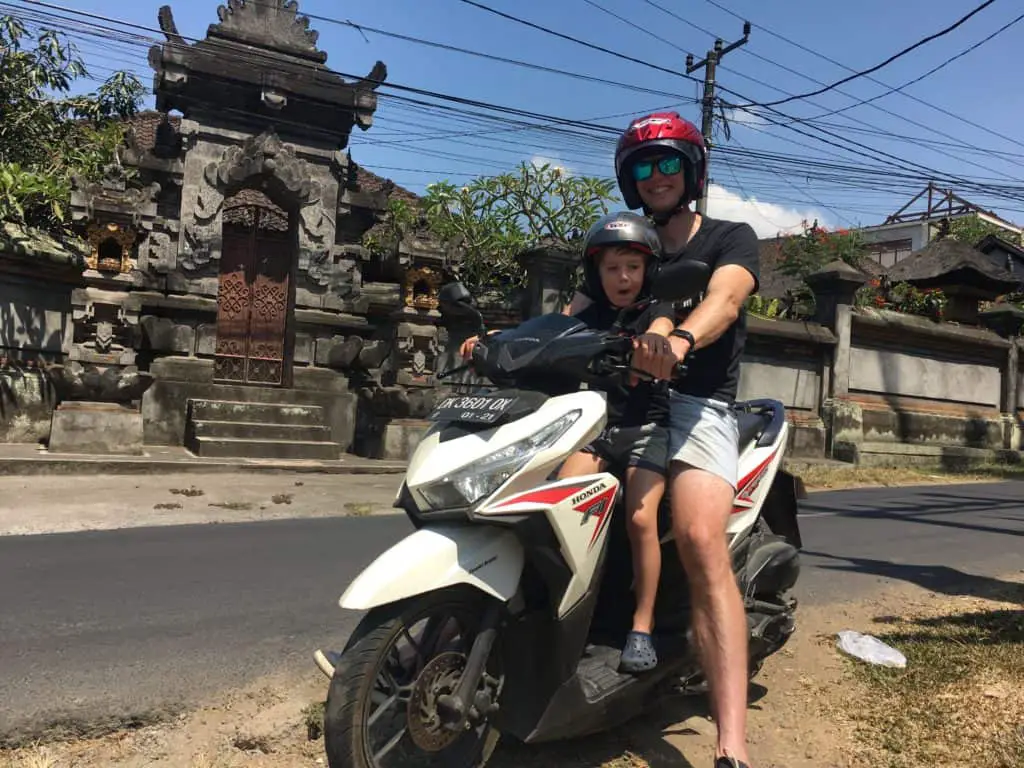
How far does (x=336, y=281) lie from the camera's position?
1218 cm

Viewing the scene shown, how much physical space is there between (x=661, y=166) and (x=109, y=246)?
9.20 metres

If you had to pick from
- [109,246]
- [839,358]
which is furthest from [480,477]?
[839,358]

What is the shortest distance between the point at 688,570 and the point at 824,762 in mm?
807

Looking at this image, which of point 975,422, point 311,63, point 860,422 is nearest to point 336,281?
point 311,63

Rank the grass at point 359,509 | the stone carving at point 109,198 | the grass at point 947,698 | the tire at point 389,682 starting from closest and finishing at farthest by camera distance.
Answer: the tire at point 389,682 → the grass at point 947,698 → the grass at point 359,509 → the stone carving at point 109,198

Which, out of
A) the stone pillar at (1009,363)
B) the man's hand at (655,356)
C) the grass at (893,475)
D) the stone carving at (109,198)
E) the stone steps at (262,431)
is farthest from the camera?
the stone pillar at (1009,363)

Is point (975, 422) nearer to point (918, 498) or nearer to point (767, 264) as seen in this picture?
point (918, 498)

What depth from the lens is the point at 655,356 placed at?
227 cm

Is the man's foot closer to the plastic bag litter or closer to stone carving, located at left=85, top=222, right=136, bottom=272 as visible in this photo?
the plastic bag litter

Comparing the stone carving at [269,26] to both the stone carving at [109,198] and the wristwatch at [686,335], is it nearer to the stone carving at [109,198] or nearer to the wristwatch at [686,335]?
the stone carving at [109,198]

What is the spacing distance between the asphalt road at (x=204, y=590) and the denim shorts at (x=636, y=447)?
1582mm

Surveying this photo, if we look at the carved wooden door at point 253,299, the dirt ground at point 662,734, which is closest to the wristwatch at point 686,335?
the dirt ground at point 662,734

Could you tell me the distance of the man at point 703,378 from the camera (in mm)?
2455

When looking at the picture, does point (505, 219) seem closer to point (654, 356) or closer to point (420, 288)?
point (420, 288)
